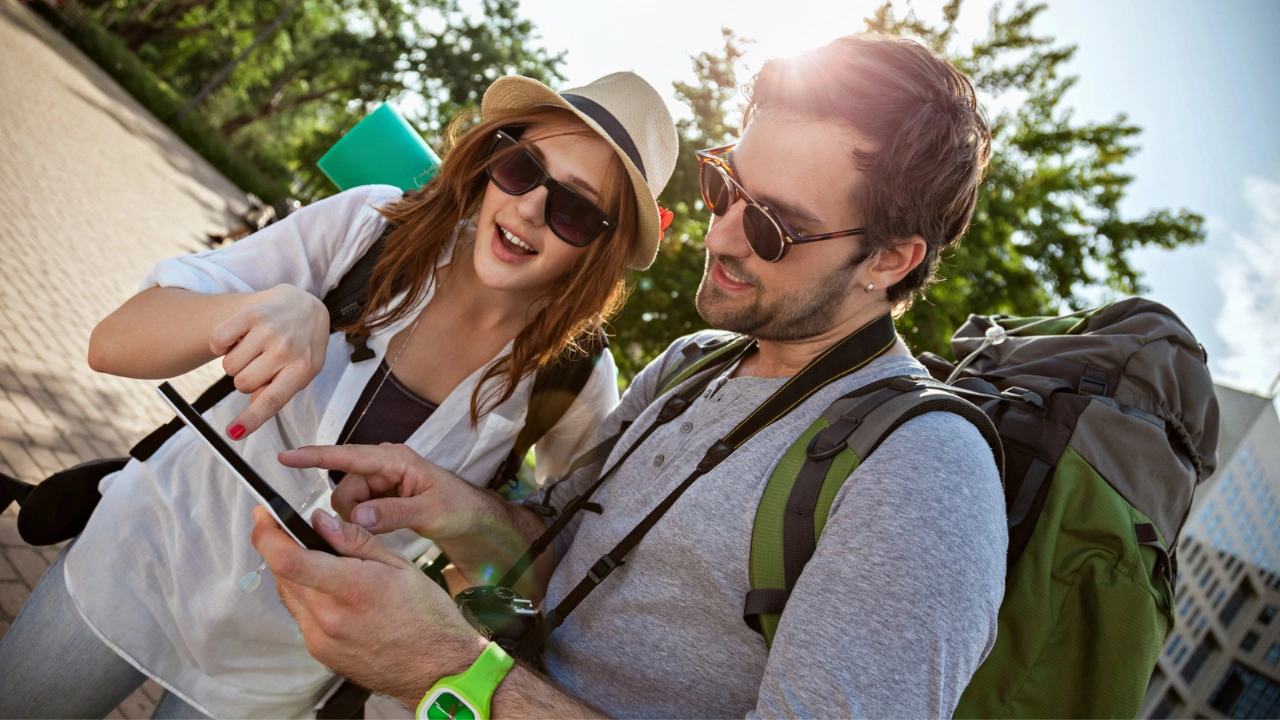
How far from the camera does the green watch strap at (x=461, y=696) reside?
4.54ft

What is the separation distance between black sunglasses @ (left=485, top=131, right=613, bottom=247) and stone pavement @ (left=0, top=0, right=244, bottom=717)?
277 centimetres

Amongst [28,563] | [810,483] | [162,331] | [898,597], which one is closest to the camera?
[898,597]

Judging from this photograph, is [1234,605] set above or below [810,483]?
below

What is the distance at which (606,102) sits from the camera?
Answer: 7.15ft

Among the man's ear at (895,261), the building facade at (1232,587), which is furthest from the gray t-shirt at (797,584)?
the building facade at (1232,587)

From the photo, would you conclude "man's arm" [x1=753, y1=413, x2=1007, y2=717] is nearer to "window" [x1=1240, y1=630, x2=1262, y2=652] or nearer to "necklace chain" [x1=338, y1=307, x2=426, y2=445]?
"necklace chain" [x1=338, y1=307, x2=426, y2=445]

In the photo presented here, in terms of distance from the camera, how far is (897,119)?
1961mm

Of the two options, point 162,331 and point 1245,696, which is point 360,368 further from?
point 1245,696

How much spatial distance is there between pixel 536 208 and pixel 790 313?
77 cm

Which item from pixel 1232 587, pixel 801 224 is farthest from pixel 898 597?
pixel 1232 587

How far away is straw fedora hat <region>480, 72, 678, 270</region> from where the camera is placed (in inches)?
83.1

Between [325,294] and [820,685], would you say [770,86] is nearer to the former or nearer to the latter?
[325,294]

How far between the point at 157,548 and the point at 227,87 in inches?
1513

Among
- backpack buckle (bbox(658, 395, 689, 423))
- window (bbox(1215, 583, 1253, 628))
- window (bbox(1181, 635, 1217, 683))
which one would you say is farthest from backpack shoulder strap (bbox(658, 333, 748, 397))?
window (bbox(1181, 635, 1217, 683))
